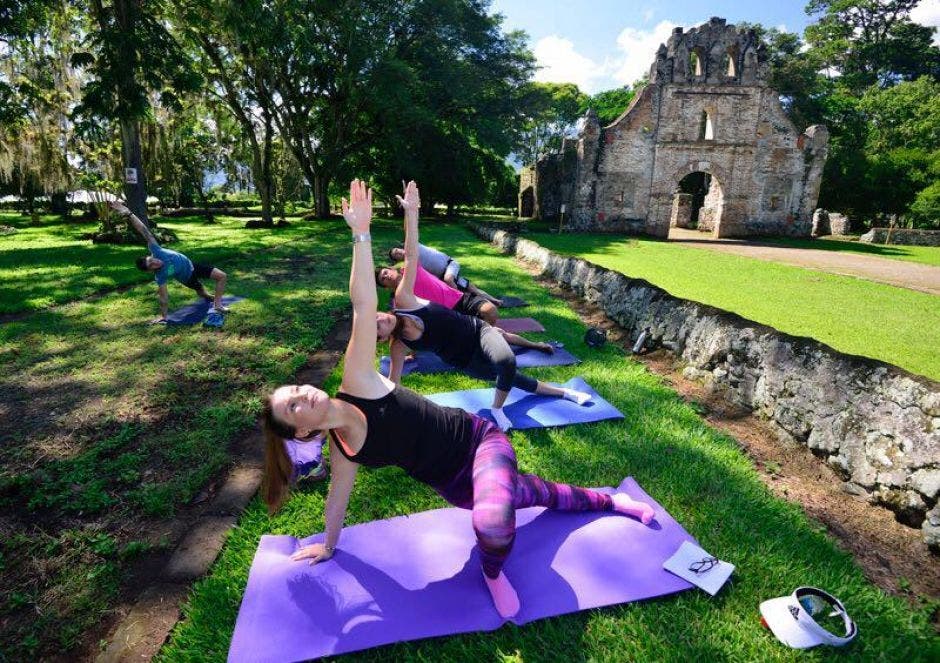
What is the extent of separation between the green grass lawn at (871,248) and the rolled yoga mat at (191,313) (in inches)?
858

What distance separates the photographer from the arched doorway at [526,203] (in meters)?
38.9

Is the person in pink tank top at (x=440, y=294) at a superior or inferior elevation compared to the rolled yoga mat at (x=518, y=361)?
superior

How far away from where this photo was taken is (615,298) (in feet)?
26.1

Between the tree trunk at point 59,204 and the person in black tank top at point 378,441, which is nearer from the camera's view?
the person in black tank top at point 378,441

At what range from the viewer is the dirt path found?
490 inches

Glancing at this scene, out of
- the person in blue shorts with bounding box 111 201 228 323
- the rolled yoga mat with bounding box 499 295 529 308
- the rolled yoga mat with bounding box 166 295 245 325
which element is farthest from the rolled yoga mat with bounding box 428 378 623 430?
the person in blue shorts with bounding box 111 201 228 323

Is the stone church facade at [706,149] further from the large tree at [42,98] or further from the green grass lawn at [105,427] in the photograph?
the large tree at [42,98]

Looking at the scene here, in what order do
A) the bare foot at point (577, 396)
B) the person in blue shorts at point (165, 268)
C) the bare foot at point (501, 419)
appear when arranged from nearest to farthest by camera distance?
the bare foot at point (501, 419) < the bare foot at point (577, 396) < the person in blue shorts at point (165, 268)

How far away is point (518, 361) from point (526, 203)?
118 ft

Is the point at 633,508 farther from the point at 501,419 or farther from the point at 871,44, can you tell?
the point at 871,44

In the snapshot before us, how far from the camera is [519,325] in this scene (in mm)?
7516

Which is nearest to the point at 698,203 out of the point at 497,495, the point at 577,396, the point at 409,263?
the point at 577,396

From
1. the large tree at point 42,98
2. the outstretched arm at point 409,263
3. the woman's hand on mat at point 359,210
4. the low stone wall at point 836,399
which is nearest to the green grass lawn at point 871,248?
the low stone wall at point 836,399

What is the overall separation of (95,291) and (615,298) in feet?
32.2
